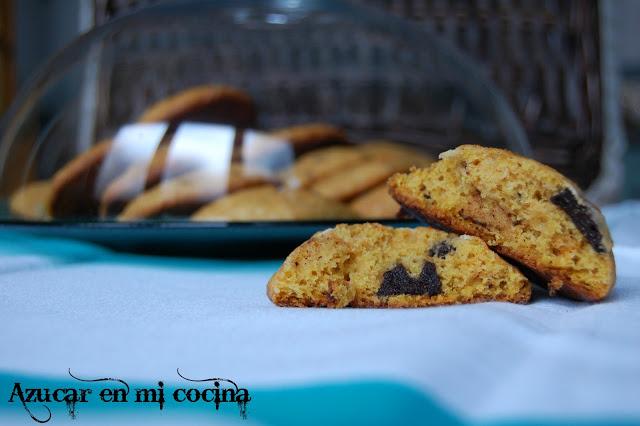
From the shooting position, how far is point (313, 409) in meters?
→ 0.20

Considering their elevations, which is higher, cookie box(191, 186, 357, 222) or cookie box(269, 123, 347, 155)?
cookie box(269, 123, 347, 155)

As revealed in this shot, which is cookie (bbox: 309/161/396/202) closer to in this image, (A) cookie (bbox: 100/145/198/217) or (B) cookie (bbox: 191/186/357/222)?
(B) cookie (bbox: 191/186/357/222)

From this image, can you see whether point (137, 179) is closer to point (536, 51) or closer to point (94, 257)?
point (94, 257)

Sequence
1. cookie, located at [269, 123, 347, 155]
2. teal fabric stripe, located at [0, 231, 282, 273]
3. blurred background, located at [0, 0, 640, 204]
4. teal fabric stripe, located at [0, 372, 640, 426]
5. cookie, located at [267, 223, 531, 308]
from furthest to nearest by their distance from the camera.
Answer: blurred background, located at [0, 0, 640, 204] → cookie, located at [269, 123, 347, 155] → teal fabric stripe, located at [0, 231, 282, 273] → cookie, located at [267, 223, 531, 308] → teal fabric stripe, located at [0, 372, 640, 426]

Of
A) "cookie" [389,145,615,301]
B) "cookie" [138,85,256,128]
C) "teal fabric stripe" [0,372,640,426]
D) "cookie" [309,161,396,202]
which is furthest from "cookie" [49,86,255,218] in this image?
"teal fabric stripe" [0,372,640,426]

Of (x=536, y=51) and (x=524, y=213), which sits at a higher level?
(x=536, y=51)

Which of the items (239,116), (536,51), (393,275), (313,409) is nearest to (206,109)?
(239,116)

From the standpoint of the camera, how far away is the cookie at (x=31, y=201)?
628 millimetres

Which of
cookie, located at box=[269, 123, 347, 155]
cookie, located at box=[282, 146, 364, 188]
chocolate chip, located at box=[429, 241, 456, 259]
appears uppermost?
cookie, located at box=[269, 123, 347, 155]

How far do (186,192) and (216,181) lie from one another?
3 cm

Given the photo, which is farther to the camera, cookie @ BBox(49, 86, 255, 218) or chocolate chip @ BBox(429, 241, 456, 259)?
cookie @ BBox(49, 86, 255, 218)

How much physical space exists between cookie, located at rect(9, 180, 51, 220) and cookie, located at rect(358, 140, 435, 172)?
300 mm

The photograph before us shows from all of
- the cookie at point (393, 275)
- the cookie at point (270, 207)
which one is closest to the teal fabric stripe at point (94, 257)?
the cookie at point (270, 207)

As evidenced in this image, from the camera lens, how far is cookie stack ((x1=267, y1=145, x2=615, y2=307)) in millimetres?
347
